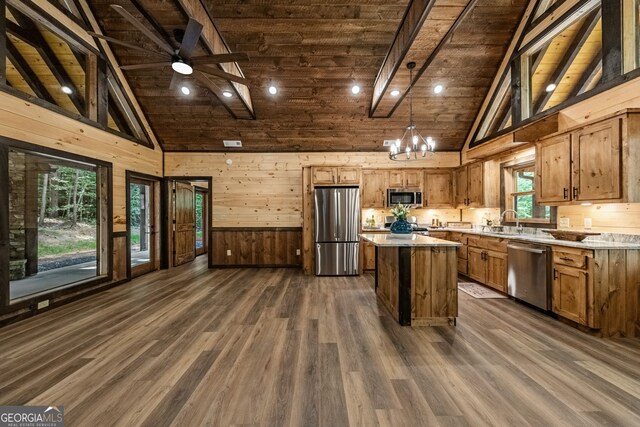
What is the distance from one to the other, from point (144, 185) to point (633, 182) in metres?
7.83

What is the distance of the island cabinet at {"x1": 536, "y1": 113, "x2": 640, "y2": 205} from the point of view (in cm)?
269

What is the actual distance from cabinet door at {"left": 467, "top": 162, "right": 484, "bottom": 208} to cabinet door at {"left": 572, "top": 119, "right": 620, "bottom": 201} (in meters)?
2.12

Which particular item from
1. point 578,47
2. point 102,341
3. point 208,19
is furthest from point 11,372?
point 578,47

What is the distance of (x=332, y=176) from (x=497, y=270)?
134 inches

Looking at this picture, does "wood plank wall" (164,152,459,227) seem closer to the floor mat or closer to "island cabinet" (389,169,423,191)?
"island cabinet" (389,169,423,191)

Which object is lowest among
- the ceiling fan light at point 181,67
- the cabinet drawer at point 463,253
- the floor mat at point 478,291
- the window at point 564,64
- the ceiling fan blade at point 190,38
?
the floor mat at point 478,291

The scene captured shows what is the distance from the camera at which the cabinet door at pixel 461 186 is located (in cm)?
585

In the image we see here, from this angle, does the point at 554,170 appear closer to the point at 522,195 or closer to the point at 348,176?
the point at 522,195

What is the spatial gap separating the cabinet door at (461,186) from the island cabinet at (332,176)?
239 cm

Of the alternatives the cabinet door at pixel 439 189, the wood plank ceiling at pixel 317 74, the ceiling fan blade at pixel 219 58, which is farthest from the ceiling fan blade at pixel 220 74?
the cabinet door at pixel 439 189

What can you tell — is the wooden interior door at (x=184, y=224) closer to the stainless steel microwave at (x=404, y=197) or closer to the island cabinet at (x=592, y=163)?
the stainless steel microwave at (x=404, y=197)

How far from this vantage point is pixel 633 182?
8.84 feet

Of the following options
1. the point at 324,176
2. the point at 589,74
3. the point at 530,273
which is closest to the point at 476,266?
the point at 530,273

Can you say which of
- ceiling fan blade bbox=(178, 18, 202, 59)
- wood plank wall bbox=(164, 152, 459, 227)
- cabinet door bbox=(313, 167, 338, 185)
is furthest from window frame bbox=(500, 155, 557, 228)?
ceiling fan blade bbox=(178, 18, 202, 59)
